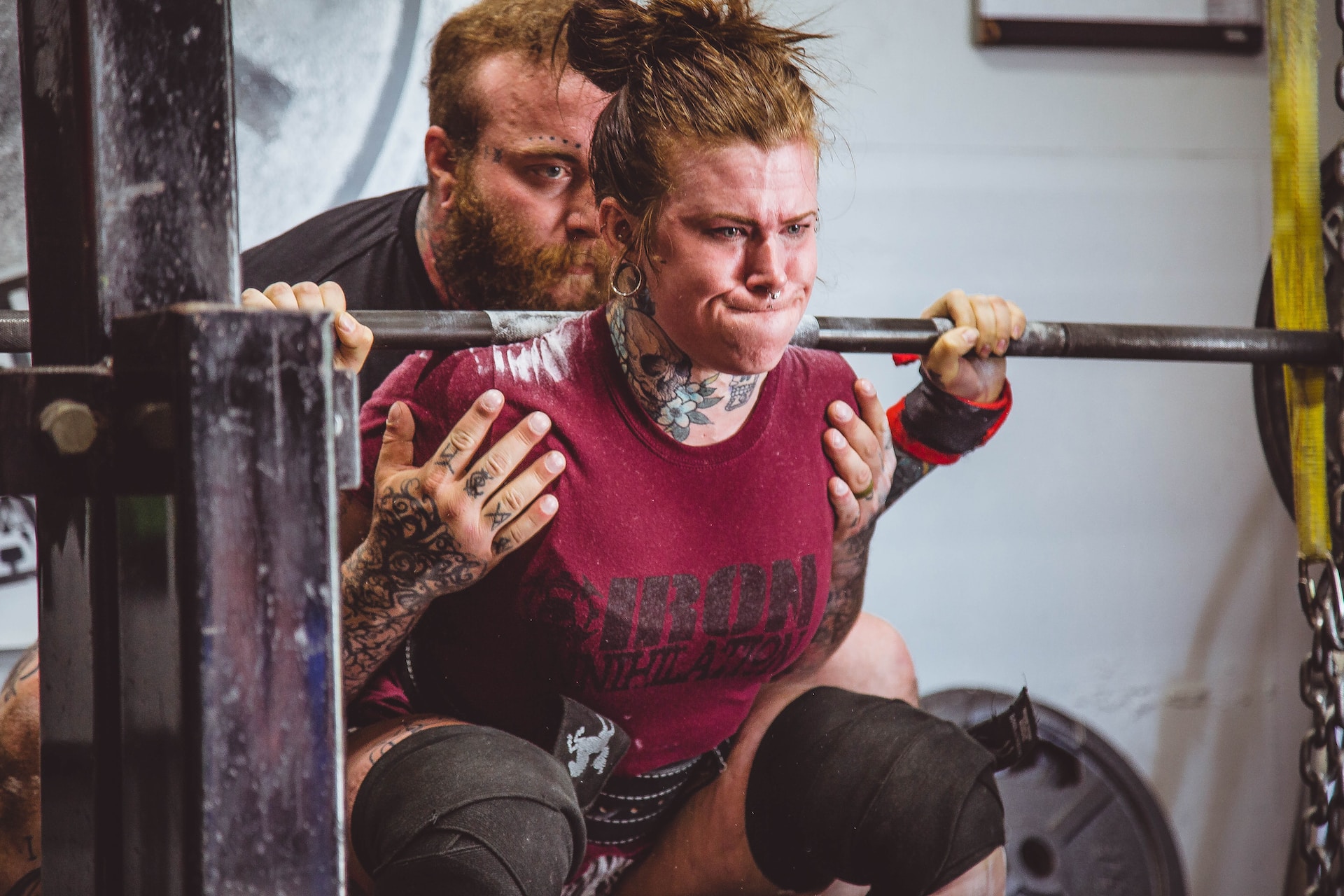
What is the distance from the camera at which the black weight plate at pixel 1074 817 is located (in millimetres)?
1410

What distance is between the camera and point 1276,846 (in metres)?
1.77

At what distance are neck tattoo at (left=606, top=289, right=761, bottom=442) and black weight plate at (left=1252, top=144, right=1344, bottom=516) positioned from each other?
22.6 inches

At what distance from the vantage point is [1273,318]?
113 centimetres

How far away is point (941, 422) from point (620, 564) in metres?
0.33

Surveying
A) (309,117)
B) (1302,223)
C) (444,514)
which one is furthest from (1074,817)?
(309,117)

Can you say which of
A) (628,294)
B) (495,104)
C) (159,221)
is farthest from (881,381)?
(159,221)

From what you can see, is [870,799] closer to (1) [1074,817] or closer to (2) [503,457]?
(2) [503,457]

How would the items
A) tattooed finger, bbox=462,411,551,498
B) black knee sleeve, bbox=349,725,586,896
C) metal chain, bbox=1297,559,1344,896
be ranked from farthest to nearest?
metal chain, bbox=1297,559,1344,896
tattooed finger, bbox=462,411,551,498
black knee sleeve, bbox=349,725,586,896

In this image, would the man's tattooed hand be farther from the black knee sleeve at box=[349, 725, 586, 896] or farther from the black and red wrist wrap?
the black and red wrist wrap

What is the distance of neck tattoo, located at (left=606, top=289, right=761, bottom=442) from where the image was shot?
2.68 ft

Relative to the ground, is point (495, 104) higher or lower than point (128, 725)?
higher

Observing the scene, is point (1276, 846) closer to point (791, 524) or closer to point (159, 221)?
point (791, 524)

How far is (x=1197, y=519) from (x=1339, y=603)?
84 centimetres

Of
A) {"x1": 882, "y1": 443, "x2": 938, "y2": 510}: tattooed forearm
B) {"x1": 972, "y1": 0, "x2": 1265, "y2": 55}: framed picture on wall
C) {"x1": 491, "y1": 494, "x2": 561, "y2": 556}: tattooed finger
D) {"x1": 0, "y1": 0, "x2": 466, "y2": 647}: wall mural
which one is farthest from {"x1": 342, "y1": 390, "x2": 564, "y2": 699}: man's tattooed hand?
{"x1": 972, "y1": 0, "x2": 1265, "y2": 55}: framed picture on wall
